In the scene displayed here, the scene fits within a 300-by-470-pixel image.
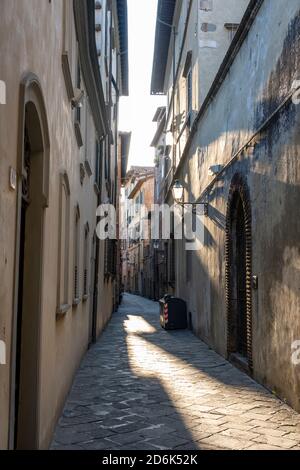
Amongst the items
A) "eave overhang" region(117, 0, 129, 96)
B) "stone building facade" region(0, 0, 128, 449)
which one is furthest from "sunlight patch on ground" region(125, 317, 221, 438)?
"eave overhang" region(117, 0, 129, 96)

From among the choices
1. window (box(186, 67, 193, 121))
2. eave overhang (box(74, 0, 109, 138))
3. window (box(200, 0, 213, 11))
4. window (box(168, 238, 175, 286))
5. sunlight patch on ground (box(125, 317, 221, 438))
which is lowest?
sunlight patch on ground (box(125, 317, 221, 438))

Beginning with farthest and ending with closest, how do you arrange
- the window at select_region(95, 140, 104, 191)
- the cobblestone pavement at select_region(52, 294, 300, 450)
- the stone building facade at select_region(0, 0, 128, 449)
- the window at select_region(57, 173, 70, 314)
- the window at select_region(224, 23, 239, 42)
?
the window at select_region(224, 23, 239, 42) < the window at select_region(95, 140, 104, 191) < the window at select_region(57, 173, 70, 314) < the cobblestone pavement at select_region(52, 294, 300, 450) < the stone building facade at select_region(0, 0, 128, 449)

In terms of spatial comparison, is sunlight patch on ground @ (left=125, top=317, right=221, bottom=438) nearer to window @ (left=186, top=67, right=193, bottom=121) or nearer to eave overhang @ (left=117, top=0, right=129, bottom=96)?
window @ (left=186, top=67, right=193, bottom=121)

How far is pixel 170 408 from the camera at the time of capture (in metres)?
6.52

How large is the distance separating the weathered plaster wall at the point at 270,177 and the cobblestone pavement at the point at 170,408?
45 centimetres

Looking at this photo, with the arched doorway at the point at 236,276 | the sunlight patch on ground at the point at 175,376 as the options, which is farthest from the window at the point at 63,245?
the arched doorway at the point at 236,276

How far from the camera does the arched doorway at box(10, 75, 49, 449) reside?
416cm

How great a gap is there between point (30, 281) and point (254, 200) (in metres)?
4.60

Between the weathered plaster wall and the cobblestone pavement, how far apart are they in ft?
1.47

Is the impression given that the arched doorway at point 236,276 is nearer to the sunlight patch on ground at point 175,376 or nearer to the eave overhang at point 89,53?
the sunlight patch on ground at point 175,376

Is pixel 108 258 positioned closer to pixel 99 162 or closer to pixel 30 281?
pixel 99 162
